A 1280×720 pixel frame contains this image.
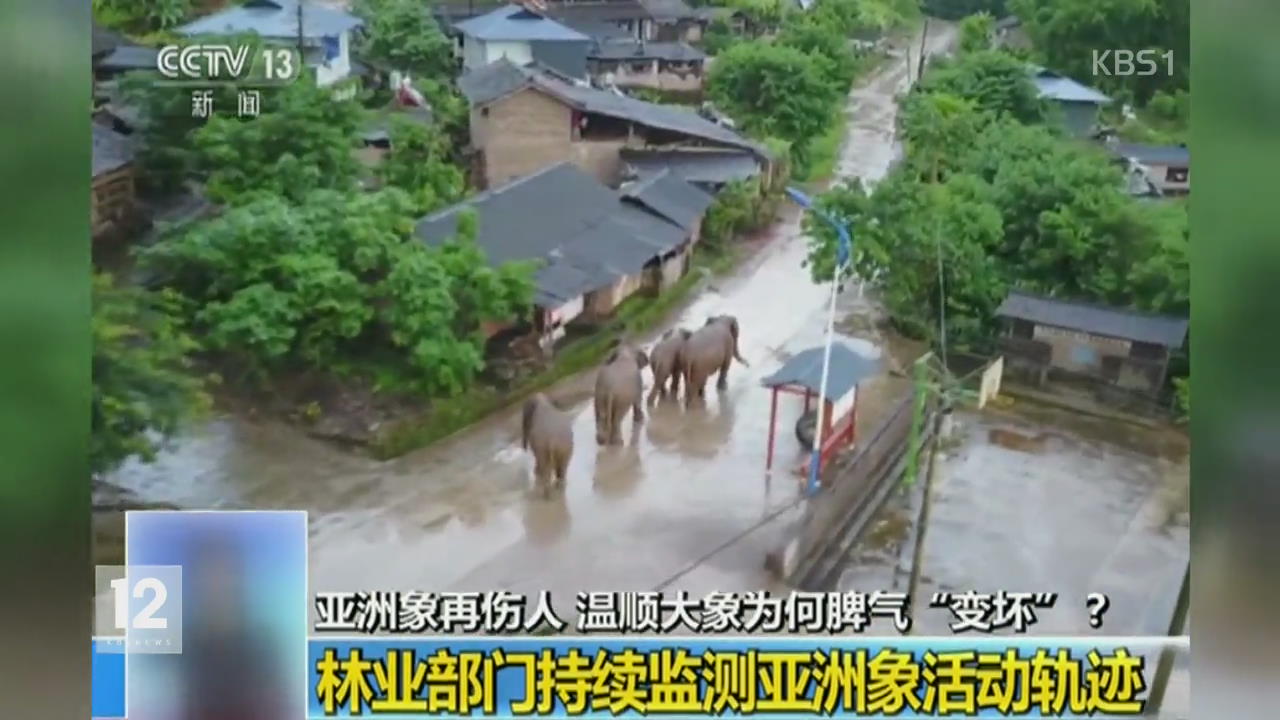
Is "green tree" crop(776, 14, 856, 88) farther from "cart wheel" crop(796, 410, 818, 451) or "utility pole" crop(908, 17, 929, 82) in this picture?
"cart wheel" crop(796, 410, 818, 451)

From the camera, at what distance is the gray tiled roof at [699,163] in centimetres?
154

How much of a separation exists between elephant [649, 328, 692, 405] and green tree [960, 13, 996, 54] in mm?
463

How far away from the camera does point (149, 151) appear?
4.66 ft

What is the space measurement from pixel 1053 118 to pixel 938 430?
1.27 ft

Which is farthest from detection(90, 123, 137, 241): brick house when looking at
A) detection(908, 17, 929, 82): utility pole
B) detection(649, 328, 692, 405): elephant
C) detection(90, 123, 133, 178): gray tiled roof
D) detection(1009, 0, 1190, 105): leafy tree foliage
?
detection(1009, 0, 1190, 105): leafy tree foliage

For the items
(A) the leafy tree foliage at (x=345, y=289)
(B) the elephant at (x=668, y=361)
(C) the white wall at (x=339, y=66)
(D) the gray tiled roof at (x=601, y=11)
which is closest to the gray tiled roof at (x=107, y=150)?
(A) the leafy tree foliage at (x=345, y=289)

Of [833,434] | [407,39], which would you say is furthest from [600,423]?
[407,39]

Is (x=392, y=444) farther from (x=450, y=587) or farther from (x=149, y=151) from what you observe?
(x=149, y=151)

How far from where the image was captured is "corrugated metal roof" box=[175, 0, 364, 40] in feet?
4.69

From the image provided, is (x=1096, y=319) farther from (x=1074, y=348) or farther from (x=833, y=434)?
(x=833, y=434)

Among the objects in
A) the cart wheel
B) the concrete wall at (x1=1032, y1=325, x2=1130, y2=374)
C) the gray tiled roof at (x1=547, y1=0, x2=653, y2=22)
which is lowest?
the cart wheel

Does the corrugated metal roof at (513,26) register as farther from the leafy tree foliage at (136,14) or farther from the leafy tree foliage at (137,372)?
the leafy tree foliage at (137,372)
